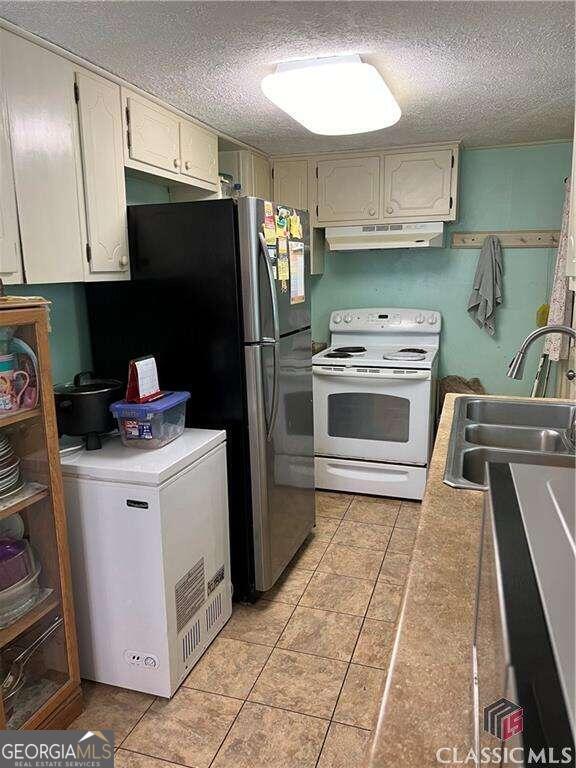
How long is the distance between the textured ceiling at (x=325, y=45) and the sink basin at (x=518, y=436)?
1338mm

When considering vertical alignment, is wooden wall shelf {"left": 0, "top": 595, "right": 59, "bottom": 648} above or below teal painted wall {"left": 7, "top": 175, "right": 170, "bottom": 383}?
below

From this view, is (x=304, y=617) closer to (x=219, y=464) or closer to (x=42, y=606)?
(x=219, y=464)

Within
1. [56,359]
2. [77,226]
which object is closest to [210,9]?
[77,226]

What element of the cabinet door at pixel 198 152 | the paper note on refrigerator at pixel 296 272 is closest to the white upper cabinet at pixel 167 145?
the cabinet door at pixel 198 152

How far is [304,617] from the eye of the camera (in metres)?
2.39

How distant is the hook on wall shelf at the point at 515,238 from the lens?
3.66 meters

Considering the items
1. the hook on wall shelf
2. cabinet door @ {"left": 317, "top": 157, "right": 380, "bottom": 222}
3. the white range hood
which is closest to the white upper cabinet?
cabinet door @ {"left": 317, "top": 157, "right": 380, "bottom": 222}

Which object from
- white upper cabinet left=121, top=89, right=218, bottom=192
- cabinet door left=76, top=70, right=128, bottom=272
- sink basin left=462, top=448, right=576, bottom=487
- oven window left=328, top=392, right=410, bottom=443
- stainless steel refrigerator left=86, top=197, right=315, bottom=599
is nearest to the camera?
sink basin left=462, top=448, right=576, bottom=487

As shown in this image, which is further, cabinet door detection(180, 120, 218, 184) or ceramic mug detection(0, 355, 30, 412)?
cabinet door detection(180, 120, 218, 184)

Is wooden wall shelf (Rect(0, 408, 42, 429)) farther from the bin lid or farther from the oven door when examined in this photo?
the oven door

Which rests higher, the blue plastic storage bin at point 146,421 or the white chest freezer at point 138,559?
the blue plastic storage bin at point 146,421

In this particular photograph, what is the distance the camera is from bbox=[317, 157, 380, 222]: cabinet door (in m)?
3.65

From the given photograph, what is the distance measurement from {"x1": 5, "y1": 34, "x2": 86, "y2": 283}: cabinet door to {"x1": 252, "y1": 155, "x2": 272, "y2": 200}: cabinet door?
1719 millimetres

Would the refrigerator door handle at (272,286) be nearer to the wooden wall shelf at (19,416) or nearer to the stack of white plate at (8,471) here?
the wooden wall shelf at (19,416)
